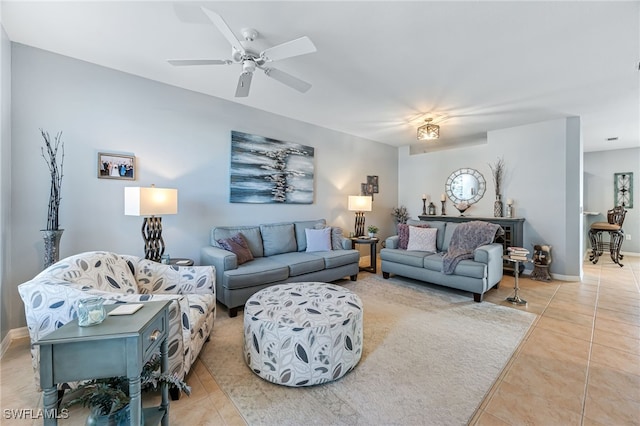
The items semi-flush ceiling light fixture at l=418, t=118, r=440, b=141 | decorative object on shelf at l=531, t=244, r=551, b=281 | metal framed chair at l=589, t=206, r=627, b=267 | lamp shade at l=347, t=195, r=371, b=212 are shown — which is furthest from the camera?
metal framed chair at l=589, t=206, r=627, b=267

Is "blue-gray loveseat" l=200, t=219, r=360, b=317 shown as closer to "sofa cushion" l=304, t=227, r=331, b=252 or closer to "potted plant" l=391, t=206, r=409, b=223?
"sofa cushion" l=304, t=227, r=331, b=252

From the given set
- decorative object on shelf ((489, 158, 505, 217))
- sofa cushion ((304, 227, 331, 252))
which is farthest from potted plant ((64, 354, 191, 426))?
decorative object on shelf ((489, 158, 505, 217))

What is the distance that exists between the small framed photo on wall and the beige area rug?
1.93 metres

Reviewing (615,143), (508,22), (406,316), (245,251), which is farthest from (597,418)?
(615,143)

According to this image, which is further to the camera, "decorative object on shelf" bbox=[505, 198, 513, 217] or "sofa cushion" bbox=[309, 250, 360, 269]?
"decorative object on shelf" bbox=[505, 198, 513, 217]

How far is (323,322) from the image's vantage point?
1.84 m

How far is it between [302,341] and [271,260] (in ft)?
5.77

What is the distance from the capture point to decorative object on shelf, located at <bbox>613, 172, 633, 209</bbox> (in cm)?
618

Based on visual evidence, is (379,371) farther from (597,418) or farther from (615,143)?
(615,143)

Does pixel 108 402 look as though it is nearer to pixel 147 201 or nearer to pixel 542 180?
pixel 147 201

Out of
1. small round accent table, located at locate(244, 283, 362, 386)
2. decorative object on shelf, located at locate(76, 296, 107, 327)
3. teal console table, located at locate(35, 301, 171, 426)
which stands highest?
decorative object on shelf, located at locate(76, 296, 107, 327)

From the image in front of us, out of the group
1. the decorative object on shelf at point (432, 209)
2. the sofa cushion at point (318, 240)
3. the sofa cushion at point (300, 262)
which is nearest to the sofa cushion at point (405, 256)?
the sofa cushion at point (318, 240)

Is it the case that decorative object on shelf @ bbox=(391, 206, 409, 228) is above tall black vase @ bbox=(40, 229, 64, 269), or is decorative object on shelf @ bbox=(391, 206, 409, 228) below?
above

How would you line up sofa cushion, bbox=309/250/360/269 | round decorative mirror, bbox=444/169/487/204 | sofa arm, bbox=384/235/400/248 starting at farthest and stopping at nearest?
round decorative mirror, bbox=444/169/487/204
sofa arm, bbox=384/235/400/248
sofa cushion, bbox=309/250/360/269
